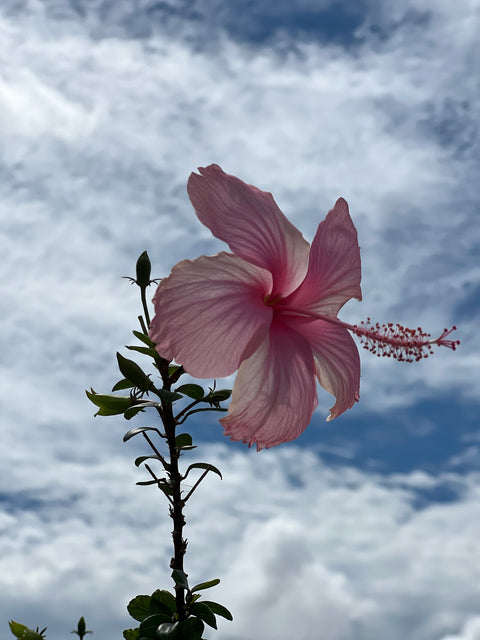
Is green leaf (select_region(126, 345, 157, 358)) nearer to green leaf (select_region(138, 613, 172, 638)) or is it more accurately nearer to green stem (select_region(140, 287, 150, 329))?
green stem (select_region(140, 287, 150, 329))

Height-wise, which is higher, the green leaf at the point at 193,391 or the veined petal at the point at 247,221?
the veined petal at the point at 247,221

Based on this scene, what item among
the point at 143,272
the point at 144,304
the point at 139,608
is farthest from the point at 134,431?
the point at 139,608

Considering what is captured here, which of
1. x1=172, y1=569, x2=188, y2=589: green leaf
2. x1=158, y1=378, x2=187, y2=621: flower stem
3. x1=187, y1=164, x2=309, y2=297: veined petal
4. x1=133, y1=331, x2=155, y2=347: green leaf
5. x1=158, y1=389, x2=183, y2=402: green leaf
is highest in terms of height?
x1=187, y1=164, x2=309, y2=297: veined petal

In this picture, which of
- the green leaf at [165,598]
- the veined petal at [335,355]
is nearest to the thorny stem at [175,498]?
the green leaf at [165,598]

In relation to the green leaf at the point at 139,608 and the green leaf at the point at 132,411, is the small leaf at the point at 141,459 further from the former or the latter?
the green leaf at the point at 139,608

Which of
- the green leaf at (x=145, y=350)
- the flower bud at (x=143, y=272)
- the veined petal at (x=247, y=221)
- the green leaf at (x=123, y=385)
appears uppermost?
the flower bud at (x=143, y=272)

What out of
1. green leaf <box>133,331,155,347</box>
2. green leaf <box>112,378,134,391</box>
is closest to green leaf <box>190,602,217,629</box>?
green leaf <box>112,378,134,391</box>

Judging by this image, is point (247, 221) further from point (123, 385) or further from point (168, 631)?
point (168, 631)
